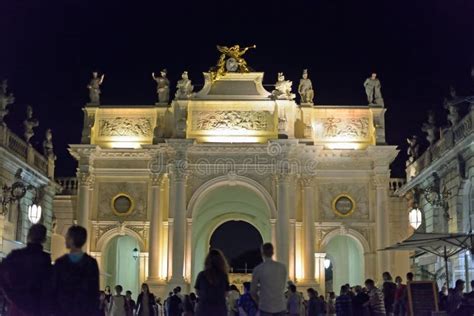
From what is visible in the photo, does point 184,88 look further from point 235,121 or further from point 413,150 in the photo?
point 413,150

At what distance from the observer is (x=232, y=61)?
36.8 m

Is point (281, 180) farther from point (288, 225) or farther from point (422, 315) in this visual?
point (422, 315)

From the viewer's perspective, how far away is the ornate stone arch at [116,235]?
3616 centimetres

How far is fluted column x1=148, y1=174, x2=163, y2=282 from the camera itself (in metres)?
34.9

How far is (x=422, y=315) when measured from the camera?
615 inches

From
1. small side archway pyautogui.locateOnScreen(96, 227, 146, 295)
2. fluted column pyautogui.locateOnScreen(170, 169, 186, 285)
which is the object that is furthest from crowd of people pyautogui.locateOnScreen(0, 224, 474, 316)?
small side archway pyautogui.locateOnScreen(96, 227, 146, 295)

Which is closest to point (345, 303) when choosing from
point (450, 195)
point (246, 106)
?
point (450, 195)

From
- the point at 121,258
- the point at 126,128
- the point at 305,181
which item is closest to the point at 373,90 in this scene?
the point at 305,181

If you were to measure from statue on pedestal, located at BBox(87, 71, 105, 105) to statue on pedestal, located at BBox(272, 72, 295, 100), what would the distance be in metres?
8.98

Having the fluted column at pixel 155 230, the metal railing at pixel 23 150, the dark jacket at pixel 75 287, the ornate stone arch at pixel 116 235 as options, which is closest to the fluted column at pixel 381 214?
the fluted column at pixel 155 230

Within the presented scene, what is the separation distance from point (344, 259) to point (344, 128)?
854 centimetres

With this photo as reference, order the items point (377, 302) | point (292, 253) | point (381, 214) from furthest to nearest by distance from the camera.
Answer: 1. point (381, 214)
2. point (292, 253)
3. point (377, 302)

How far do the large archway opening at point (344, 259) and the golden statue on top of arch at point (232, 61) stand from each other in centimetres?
1061

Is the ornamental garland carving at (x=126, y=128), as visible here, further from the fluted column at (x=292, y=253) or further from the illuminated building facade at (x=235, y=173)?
the fluted column at (x=292, y=253)
